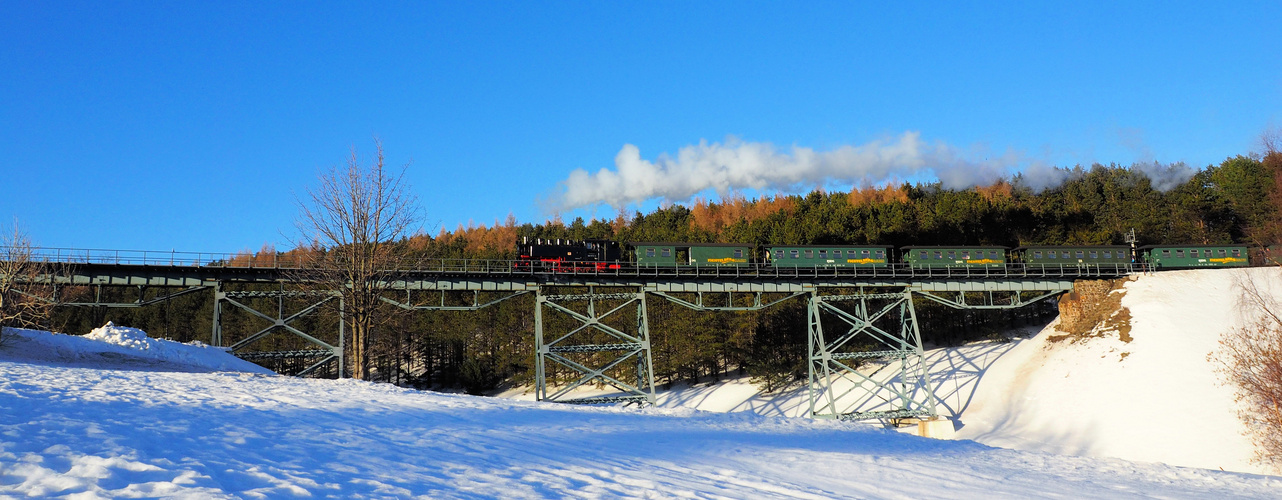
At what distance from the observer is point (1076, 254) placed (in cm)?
5016

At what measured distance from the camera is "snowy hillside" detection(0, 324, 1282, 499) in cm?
771

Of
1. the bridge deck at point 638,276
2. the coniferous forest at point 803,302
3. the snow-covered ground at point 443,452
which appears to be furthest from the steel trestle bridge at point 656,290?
the snow-covered ground at point 443,452

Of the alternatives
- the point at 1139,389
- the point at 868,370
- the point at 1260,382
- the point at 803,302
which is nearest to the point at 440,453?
the point at 1260,382

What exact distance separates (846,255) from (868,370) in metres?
9.93

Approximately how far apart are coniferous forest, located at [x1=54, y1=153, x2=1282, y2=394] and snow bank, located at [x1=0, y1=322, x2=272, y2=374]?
106ft

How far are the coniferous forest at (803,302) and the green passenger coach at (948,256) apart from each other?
9038mm

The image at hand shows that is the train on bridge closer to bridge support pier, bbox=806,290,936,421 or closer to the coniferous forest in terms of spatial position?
bridge support pier, bbox=806,290,936,421

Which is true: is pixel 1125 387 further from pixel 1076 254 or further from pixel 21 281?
pixel 21 281

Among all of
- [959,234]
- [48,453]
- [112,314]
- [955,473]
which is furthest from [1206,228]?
[112,314]

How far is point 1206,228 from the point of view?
7038 centimetres

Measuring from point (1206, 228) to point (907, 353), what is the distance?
5119cm

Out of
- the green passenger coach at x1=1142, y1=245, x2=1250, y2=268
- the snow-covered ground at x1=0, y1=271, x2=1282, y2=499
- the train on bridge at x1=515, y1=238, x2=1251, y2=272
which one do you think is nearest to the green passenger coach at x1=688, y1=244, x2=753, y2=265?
the train on bridge at x1=515, y1=238, x2=1251, y2=272

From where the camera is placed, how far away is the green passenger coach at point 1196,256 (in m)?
50.9

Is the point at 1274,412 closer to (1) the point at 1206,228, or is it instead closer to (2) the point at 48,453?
(2) the point at 48,453
